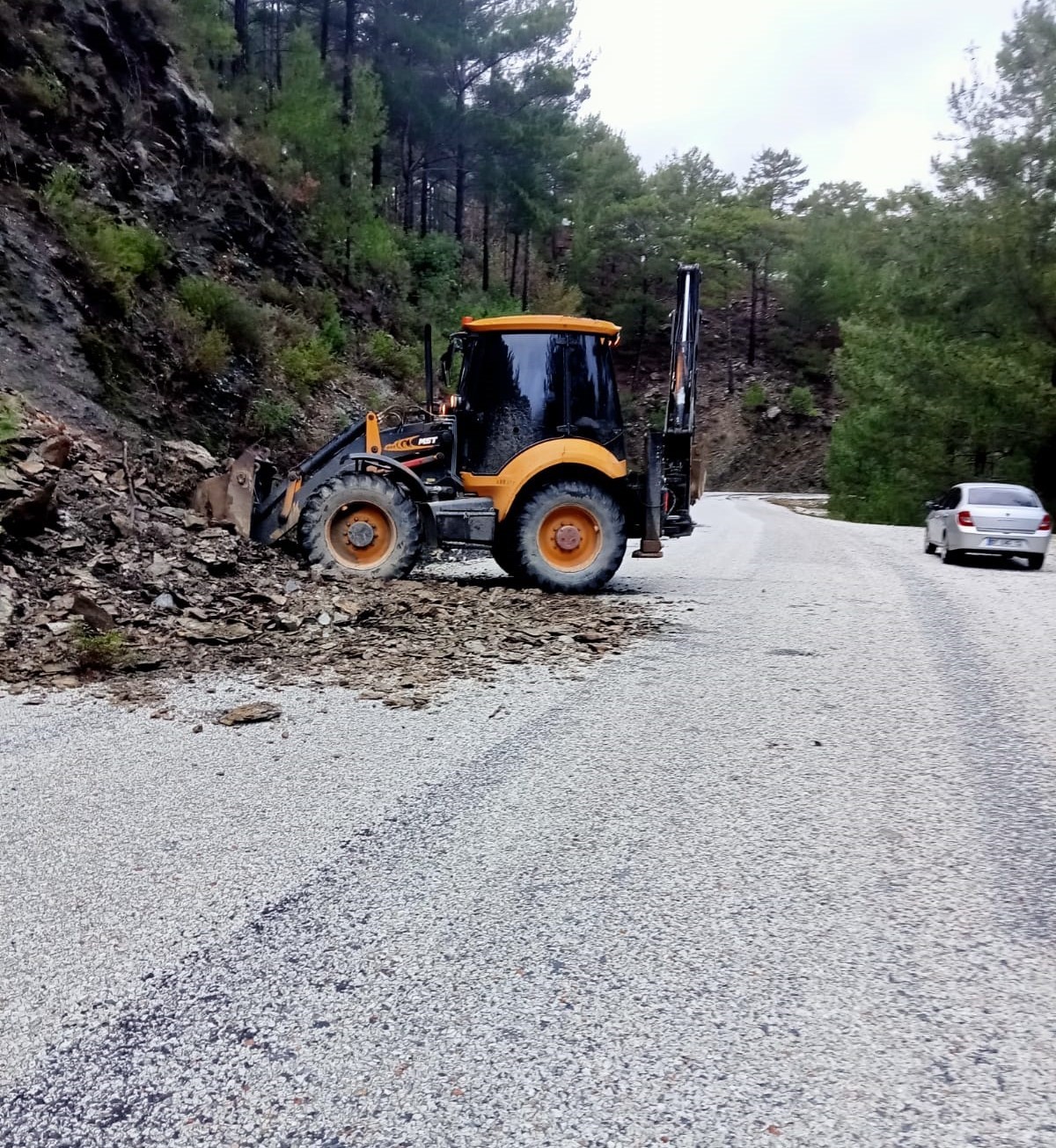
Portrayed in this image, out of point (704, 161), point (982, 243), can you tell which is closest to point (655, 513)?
point (982, 243)

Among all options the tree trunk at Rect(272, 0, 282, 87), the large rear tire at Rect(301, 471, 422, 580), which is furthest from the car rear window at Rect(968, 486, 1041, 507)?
the tree trunk at Rect(272, 0, 282, 87)

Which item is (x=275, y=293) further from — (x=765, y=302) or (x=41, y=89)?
(x=765, y=302)

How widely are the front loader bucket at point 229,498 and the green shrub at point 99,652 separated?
12.7 ft

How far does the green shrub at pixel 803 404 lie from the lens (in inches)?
2393

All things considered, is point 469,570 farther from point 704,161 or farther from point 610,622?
point 704,161

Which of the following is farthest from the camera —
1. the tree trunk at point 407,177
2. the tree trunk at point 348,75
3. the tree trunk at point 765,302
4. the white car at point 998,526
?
the tree trunk at point 765,302

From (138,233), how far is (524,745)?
519 inches

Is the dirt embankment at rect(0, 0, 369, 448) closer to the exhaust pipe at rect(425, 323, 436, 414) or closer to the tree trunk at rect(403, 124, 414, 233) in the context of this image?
the exhaust pipe at rect(425, 323, 436, 414)

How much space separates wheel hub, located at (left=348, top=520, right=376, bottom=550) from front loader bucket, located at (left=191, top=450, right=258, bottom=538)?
1.26 meters

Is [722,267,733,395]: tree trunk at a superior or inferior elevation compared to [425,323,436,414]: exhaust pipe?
superior

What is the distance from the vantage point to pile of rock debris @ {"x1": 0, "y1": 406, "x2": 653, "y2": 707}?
5.99 metres

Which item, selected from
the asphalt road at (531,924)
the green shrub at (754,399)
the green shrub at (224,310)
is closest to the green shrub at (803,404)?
the green shrub at (754,399)

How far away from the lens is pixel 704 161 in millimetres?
73000

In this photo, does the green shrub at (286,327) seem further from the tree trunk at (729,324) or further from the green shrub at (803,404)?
the tree trunk at (729,324)
